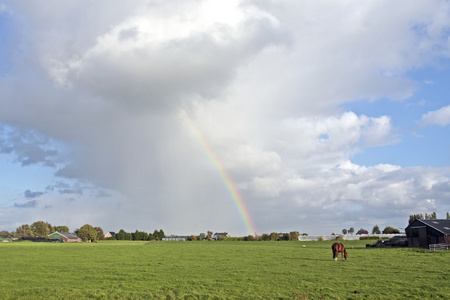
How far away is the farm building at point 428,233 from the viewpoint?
6191 cm

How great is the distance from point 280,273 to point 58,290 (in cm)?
1483

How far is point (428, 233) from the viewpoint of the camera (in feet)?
214

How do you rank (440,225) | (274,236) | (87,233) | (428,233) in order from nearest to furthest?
1. (428,233)
2. (440,225)
3. (87,233)
4. (274,236)

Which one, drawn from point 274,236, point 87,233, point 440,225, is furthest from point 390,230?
point 87,233

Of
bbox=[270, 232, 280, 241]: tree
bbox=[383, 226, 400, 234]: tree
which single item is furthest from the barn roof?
bbox=[383, 226, 400, 234]: tree

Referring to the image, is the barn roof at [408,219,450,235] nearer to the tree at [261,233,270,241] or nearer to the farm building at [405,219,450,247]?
the farm building at [405,219,450,247]

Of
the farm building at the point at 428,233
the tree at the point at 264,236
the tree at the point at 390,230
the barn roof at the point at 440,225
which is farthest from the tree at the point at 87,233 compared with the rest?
the tree at the point at 390,230

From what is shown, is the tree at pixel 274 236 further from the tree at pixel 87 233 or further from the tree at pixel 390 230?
the tree at pixel 87 233

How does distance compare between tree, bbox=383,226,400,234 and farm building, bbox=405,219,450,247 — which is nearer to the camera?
farm building, bbox=405,219,450,247

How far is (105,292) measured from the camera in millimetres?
19109

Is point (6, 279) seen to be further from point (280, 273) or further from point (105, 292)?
point (280, 273)

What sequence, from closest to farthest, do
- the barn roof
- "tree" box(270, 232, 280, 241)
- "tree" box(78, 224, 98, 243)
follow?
1. the barn roof
2. "tree" box(78, 224, 98, 243)
3. "tree" box(270, 232, 280, 241)

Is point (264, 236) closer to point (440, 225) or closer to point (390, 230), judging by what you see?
point (390, 230)

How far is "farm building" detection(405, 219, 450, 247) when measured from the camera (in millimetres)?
61906
